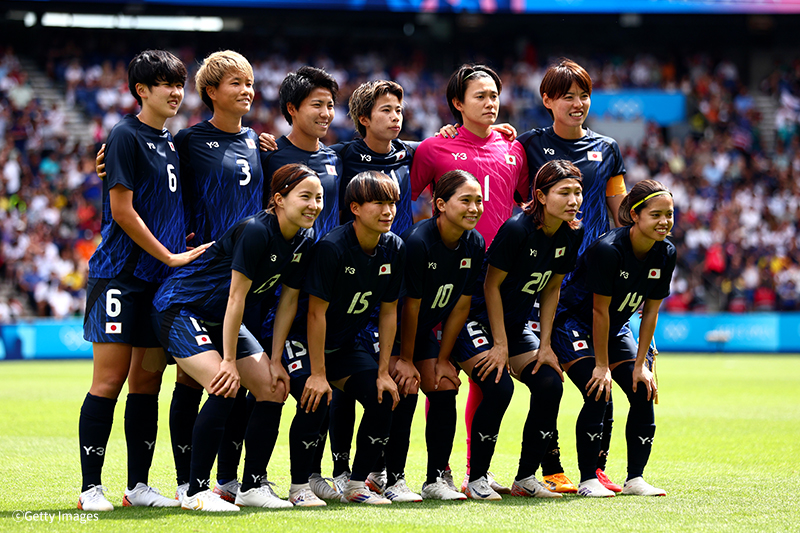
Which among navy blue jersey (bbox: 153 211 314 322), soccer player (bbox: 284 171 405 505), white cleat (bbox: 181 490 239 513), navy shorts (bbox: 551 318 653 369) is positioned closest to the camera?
white cleat (bbox: 181 490 239 513)

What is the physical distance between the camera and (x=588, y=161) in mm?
6414

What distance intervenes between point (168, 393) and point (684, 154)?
66.9 ft

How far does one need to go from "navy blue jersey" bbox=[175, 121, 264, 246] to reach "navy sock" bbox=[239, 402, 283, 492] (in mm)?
1202

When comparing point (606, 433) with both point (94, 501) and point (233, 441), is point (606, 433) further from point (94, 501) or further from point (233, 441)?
point (94, 501)

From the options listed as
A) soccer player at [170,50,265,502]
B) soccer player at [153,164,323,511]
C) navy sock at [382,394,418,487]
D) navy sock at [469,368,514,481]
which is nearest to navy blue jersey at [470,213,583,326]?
navy sock at [469,368,514,481]

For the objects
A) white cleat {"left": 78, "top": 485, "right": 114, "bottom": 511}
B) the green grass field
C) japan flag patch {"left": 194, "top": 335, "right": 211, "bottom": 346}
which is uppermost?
japan flag patch {"left": 194, "top": 335, "right": 211, "bottom": 346}

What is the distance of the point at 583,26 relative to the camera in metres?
31.1

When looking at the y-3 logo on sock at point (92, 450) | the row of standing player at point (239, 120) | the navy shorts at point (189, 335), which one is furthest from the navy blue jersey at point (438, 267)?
the y-3 logo on sock at point (92, 450)

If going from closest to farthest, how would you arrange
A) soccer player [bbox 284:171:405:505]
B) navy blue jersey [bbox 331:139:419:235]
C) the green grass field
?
the green grass field
soccer player [bbox 284:171:405:505]
navy blue jersey [bbox 331:139:419:235]

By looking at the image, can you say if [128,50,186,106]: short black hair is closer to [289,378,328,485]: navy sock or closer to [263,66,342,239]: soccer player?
[263,66,342,239]: soccer player

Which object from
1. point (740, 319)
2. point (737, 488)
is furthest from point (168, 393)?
point (740, 319)

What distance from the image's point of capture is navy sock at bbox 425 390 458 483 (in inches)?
226

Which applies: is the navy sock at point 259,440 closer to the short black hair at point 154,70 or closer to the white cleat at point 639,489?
the short black hair at point 154,70

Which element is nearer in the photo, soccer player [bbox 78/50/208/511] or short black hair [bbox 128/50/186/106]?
soccer player [bbox 78/50/208/511]
